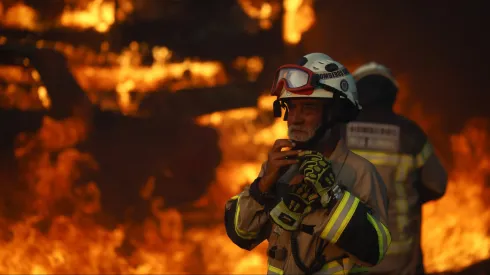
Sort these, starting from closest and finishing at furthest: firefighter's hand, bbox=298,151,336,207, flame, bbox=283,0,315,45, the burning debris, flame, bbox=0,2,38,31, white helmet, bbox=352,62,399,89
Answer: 1. firefighter's hand, bbox=298,151,336,207
2. white helmet, bbox=352,62,399,89
3. the burning debris
4. flame, bbox=0,2,38,31
5. flame, bbox=283,0,315,45

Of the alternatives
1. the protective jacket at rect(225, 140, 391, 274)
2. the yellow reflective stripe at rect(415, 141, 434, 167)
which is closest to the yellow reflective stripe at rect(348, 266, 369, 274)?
the protective jacket at rect(225, 140, 391, 274)

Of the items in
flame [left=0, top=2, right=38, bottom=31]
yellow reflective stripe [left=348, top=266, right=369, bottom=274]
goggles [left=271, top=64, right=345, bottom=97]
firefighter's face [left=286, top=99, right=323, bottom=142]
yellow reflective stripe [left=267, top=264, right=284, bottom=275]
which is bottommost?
yellow reflective stripe [left=267, top=264, right=284, bottom=275]

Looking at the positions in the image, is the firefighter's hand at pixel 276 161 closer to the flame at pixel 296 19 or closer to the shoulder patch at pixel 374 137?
the shoulder patch at pixel 374 137

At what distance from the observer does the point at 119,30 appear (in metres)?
8.48

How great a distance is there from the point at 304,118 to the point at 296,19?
267 inches

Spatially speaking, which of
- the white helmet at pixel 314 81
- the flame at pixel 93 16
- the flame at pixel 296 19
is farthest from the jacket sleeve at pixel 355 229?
the flame at pixel 296 19

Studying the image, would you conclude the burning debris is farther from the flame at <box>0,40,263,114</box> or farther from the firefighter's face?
the firefighter's face

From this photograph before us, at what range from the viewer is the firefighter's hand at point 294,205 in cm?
318

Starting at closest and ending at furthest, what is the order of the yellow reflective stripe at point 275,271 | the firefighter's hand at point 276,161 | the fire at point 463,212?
the firefighter's hand at point 276,161 → the yellow reflective stripe at point 275,271 → the fire at point 463,212

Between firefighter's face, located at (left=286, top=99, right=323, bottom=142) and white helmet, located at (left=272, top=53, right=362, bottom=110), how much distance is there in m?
0.05

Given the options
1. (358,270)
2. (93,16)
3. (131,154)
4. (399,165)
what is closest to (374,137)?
(399,165)

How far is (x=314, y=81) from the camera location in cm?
334

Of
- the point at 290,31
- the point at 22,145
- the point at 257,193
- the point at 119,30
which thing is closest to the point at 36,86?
the point at 22,145

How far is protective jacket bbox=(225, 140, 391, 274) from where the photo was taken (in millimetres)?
3115
